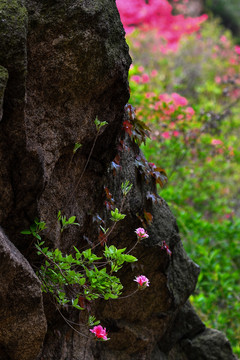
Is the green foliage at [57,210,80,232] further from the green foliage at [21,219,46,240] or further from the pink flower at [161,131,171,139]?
the pink flower at [161,131,171,139]

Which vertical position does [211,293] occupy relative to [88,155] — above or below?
below

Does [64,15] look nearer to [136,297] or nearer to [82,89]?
[82,89]

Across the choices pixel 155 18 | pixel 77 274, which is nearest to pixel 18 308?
pixel 77 274

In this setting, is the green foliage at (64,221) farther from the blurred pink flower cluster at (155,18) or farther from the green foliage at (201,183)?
the blurred pink flower cluster at (155,18)

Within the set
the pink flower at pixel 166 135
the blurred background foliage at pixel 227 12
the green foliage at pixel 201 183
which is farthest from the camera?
the blurred background foliage at pixel 227 12

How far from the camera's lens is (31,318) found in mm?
1930

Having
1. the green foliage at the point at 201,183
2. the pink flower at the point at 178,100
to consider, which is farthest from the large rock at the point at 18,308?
the pink flower at the point at 178,100

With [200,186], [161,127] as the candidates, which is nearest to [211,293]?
[200,186]

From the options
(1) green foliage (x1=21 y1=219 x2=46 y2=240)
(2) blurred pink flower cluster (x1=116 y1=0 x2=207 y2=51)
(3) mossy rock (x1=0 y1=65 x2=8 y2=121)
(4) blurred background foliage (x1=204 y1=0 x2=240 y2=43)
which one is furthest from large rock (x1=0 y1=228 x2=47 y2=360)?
(4) blurred background foliage (x1=204 y1=0 x2=240 y2=43)

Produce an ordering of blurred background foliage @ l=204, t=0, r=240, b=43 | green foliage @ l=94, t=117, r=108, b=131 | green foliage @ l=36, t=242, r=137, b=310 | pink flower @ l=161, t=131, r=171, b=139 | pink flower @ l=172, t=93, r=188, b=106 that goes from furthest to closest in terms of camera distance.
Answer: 1. blurred background foliage @ l=204, t=0, r=240, b=43
2. pink flower @ l=161, t=131, r=171, b=139
3. pink flower @ l=172, t=93, r=188, b=106
4. green foliage @ l=94, t=117, r=108, b=131
5. green foliage @ l=36, t=242, r=137, b=310

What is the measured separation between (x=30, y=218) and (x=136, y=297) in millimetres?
1340

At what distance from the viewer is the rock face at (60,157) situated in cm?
178

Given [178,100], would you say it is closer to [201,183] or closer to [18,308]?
[201,183]

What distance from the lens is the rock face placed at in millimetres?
1784
